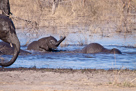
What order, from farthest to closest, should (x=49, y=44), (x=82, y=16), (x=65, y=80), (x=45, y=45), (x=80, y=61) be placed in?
(x=82, y=16), (x=49, y=44), (x=45, y=45), (x=80, y=61), (x=65, y=80)

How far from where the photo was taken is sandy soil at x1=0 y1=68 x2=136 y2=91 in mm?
6448

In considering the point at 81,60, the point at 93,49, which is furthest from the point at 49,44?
the point at 81,60

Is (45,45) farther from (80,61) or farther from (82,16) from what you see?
(82,16)

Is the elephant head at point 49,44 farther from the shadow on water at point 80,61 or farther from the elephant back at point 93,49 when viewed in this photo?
the elephant back at point 93,49

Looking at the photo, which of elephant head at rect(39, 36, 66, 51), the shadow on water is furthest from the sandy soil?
elephant head at rect(39, 36, 66, 51)

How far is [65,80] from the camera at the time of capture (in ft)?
24.3

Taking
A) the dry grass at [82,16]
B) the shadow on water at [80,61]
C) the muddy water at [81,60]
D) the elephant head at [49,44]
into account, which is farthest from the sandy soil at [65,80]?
the dry grass at [82,16]

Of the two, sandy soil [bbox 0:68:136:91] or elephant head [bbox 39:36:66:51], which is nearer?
sandy soil [bbox 0:68:136:91]

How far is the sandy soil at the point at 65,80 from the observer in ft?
21.2

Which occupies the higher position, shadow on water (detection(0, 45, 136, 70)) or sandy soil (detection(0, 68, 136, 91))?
sandy soil (detection(0, 68, 136, 91))

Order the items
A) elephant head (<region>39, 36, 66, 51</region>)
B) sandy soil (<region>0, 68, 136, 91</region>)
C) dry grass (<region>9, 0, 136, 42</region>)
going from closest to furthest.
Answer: sandy soil (<region>0, 68, 136, 91</region>), elephant head (<region>39, 36, 66, 51</region>), dry grass (<region>9, 0, 136, 42</region>)

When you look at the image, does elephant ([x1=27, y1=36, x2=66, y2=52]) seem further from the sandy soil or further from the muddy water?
the sandy soil

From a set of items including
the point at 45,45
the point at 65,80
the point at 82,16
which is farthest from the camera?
the point at 82,16

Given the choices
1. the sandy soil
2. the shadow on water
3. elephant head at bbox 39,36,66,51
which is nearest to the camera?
the sandy soil
